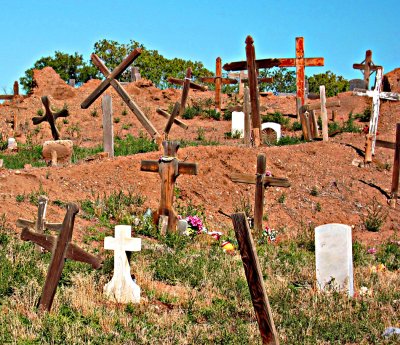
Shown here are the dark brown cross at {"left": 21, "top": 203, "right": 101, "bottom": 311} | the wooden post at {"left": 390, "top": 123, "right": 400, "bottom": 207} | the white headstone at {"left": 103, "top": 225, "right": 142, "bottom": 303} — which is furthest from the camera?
the wooden post at {"left": 390, "top": 123, "right": 400, "bottom": 207}

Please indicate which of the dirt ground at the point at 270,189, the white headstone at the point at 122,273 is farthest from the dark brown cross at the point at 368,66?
the white headstone at the point at 122,273

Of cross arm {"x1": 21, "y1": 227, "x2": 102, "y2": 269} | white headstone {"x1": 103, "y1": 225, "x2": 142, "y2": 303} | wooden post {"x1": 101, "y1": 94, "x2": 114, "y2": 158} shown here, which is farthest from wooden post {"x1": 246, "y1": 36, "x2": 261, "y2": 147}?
cross arm {"x1": 21, "y1": 227, "x2": 102, "y2": 269}

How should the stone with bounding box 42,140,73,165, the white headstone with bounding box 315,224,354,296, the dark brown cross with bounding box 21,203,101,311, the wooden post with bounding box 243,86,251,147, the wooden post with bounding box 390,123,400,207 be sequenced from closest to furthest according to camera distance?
the dark brown cross with bounding box 21,203,101,311 → the white headstone with bounding box 315,224,354,296 → the wooden post with bounding box 390,123,400,207 → the stone with bounding box 42,140,73,165 → the wooden post with bounding box 243,86,251,147

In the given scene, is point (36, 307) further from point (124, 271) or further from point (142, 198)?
point (142, 198)

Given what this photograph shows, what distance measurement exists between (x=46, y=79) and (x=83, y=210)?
22286mm

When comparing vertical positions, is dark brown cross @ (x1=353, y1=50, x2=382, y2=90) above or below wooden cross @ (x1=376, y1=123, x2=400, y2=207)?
above

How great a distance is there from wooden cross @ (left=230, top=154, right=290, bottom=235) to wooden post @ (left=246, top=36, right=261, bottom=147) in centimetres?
614

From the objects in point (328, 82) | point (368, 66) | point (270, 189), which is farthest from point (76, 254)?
point (328, 82)

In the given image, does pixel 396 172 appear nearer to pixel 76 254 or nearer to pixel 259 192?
pixel 259 192

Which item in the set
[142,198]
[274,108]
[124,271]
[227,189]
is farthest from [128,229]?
[274,108]

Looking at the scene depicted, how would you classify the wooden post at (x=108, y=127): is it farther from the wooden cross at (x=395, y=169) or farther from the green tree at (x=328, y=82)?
the green tree at (x=328, y=82)

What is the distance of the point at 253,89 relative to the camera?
21984mm

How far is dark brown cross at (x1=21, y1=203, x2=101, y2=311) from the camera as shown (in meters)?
9.04

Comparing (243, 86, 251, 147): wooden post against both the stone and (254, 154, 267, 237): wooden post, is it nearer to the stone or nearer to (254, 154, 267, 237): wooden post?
the stone
